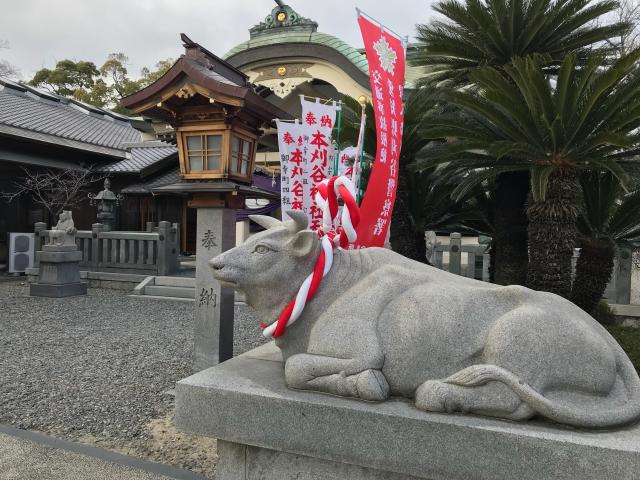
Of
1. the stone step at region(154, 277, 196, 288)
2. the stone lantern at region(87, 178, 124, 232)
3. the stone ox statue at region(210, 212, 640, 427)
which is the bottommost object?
the stone step at region(154, 277, 196, 288)

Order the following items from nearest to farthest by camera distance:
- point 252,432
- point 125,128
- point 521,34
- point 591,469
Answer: point 591,469 < point 252,432 < point 521,34 < point 125,128

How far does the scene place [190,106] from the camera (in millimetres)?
4199

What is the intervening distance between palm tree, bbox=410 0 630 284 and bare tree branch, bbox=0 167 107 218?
11613mm

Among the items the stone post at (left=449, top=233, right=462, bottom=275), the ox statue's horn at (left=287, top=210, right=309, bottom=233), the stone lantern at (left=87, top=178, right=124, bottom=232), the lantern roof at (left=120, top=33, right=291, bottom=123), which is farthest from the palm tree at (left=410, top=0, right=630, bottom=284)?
the stone lantern at (left=87, top=178, right=124, bottom=232)

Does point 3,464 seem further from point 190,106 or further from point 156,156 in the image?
point 156,156

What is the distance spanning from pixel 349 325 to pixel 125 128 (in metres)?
20.6

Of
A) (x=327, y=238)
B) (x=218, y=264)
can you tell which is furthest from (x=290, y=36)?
(x=218, y=264)

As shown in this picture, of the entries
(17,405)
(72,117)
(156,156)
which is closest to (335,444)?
(17,405)

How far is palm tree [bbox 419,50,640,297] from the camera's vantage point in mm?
5172

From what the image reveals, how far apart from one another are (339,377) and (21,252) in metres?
13.9

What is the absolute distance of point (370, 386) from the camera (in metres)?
2.22

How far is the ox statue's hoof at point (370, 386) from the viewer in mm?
2221

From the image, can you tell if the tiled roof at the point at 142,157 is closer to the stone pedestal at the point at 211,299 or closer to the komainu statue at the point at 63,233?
the komainu statue at the point at 63,233

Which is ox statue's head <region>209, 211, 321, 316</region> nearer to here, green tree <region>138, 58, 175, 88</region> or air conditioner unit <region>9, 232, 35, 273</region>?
air conditioner unit <region>9, 232, 35, 273</region>
